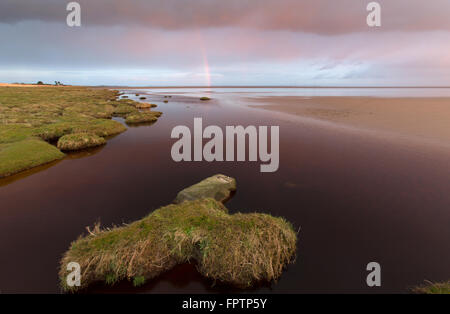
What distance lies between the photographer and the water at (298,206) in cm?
811

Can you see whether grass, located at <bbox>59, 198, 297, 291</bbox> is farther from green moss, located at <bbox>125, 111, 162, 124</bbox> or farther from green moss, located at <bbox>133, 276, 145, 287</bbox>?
green moss, located at <bbox>125, 111, 162, 124</bbox>

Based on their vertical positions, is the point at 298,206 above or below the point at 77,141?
below

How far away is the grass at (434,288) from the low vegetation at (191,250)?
4621mm

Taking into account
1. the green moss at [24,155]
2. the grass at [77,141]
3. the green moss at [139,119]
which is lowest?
the green moss at [24,155]

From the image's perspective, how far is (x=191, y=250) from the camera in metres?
8.28

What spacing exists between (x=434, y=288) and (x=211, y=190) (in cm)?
1103

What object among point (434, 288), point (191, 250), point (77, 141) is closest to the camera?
point (434, 288)

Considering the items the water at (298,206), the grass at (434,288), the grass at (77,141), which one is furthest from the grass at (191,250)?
the grass at (77,141)

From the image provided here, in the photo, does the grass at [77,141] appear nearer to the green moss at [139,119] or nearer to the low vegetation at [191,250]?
the green moss at [139,119]

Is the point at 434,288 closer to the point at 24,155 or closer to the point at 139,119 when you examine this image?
the point at 24,155

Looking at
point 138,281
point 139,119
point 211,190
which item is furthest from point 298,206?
point 139,119

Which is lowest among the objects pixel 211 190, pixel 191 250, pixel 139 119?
pixel 191 250

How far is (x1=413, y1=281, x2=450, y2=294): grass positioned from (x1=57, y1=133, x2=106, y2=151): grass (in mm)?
31368
